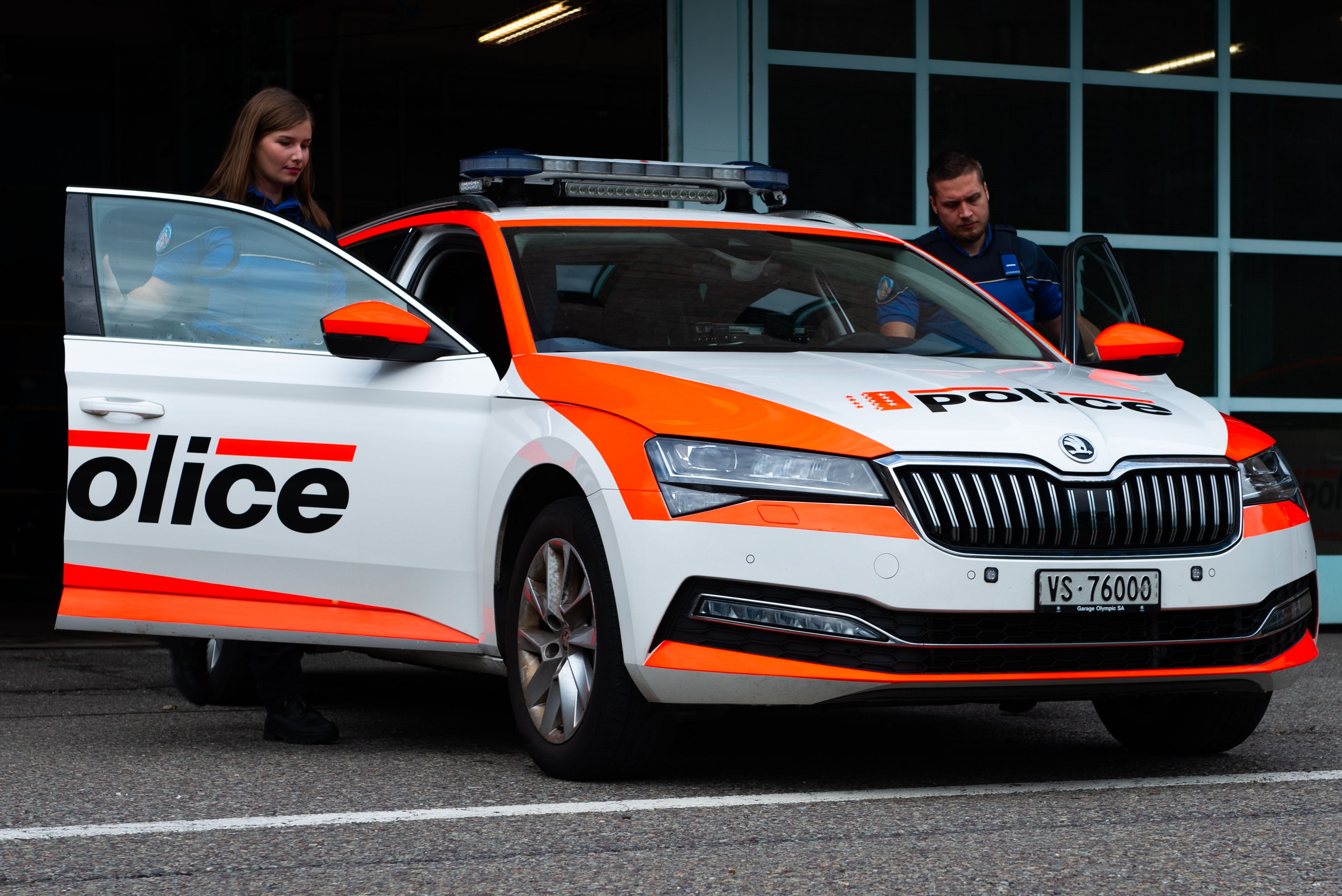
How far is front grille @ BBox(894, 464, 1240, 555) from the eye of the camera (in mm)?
4227

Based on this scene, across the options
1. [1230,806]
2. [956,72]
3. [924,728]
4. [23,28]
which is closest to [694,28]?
[956,72]

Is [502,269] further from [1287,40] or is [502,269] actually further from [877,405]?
[1287,40]

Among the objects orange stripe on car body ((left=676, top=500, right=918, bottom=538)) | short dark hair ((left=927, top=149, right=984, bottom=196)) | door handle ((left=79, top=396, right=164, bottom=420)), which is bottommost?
orange stripe on car body ((left=676, top=500, right=918, bottom=538))

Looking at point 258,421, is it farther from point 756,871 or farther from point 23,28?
point 23,28

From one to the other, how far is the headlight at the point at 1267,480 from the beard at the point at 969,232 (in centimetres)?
A: 216

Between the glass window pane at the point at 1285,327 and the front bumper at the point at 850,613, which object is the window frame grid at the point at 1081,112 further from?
the front bumper at the point at 850,613

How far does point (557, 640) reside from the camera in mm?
4668

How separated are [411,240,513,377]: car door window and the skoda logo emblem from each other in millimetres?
1563

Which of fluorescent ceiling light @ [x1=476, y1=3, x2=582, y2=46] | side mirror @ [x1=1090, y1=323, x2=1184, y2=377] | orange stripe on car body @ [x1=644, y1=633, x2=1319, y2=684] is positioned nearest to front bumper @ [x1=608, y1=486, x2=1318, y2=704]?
orange stripe on car body @ [x1=644, y1=633, x2=1319, y2=684]

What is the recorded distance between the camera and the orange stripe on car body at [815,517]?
4.18m

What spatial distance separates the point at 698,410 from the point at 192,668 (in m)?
3.01

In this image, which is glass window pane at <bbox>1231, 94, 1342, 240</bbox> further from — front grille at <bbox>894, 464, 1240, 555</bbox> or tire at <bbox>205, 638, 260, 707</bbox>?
tire at <bbox>205, 638, 260, 707</bbox>

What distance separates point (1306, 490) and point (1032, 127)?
7.53 feet

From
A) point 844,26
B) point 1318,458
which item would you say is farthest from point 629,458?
point 1318,458
